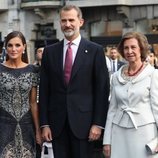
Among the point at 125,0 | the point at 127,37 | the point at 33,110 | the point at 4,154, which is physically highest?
the point at 125,0

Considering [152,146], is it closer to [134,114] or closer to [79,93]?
[134,114]

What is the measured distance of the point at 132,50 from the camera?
5.03 m

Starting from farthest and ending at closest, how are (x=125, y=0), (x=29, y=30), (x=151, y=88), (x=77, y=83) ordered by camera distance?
(x=29, y=30)
(x=125, y=0)
(x=77, y=83)
(x=151, y=88)

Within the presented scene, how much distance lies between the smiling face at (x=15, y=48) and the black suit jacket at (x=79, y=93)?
0.33 meters

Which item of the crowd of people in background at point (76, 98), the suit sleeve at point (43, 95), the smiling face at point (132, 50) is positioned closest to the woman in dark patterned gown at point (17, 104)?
the crowd of people in background at point (76, 98)

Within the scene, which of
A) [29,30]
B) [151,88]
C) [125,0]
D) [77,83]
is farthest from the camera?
[29,30]

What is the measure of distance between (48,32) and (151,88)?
73.2 feet

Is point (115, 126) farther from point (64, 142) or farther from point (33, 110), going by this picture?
point (33, 110)

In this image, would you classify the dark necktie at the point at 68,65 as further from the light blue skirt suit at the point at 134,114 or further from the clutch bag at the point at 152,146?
the clutch bag at the point at 152,146

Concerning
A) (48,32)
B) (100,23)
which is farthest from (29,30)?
(100,23)

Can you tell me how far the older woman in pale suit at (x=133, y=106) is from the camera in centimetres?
496

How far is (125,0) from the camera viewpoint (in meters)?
25.2

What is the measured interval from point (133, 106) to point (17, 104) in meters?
1.20

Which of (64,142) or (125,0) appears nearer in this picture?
(64,142)
